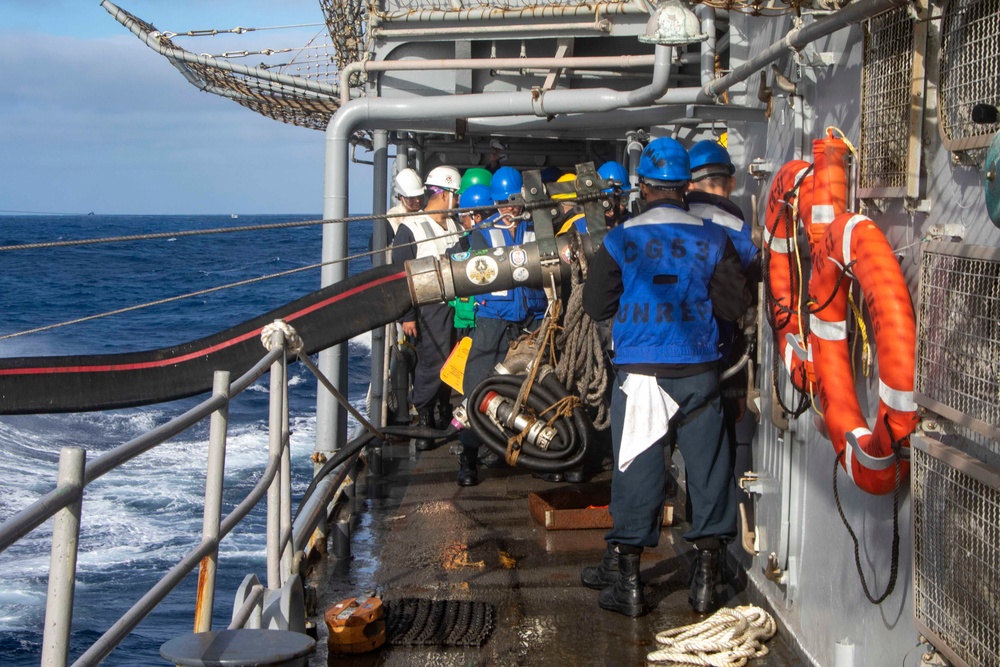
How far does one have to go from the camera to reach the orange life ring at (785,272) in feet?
12.1

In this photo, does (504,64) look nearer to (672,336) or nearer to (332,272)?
(332,272)

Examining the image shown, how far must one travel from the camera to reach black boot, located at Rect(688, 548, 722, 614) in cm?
452

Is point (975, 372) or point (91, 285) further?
point (91, 285)

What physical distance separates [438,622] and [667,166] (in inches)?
84.8

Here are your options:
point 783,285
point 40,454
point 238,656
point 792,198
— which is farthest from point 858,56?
point 40,454

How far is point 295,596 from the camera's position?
380cm

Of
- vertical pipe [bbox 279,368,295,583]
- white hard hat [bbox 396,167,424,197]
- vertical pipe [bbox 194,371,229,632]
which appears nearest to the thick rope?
vertical pipe [bbox 279,368,295,583]

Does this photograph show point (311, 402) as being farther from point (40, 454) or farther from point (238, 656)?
point (238, 656)

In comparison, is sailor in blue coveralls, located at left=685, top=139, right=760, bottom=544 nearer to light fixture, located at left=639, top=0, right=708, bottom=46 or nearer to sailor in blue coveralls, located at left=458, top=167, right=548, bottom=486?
light fixture, located at left=639, top=0, right=708, bottom=46

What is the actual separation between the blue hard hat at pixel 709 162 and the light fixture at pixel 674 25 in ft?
2.85

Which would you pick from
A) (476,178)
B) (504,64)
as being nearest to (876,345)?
(504,64)

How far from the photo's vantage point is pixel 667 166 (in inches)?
174

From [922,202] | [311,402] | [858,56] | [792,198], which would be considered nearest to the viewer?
[922,202]

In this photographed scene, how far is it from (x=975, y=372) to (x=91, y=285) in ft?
138
